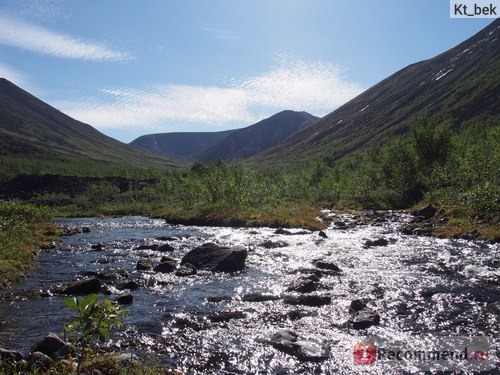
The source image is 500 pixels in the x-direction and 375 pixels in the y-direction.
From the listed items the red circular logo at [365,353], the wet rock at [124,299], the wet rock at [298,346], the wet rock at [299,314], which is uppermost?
the wet rock at [124,299]

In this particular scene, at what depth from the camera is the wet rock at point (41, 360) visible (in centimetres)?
1238

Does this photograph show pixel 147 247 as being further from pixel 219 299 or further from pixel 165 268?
pixel 219 299

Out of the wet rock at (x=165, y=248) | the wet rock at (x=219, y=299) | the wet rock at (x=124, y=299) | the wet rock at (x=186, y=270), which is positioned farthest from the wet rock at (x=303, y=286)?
the wet rock at (x=165, y=248)

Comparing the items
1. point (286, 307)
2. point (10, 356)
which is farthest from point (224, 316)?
point (10, 356)

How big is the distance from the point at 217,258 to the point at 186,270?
276cm

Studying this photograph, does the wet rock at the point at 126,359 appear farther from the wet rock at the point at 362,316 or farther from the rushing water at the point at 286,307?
the wet rock at the point at 362,316

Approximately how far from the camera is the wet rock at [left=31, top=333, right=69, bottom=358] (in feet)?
45.1

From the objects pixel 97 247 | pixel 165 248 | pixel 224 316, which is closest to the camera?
pixel 224 316

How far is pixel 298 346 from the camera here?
1512 cm

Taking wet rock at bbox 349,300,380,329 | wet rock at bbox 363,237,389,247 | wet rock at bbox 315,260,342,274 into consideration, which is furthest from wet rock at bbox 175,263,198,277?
wet rock at bbox 363,237,389,247

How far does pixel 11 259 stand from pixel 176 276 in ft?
40.8

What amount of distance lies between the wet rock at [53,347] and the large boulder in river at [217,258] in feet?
50.0

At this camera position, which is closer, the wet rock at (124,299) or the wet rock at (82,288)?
the wet rock at (124,299)

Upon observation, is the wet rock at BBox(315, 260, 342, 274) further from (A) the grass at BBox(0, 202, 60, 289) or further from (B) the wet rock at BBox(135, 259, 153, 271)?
(A) the grass at BBox(0, 202, 60, 289)
